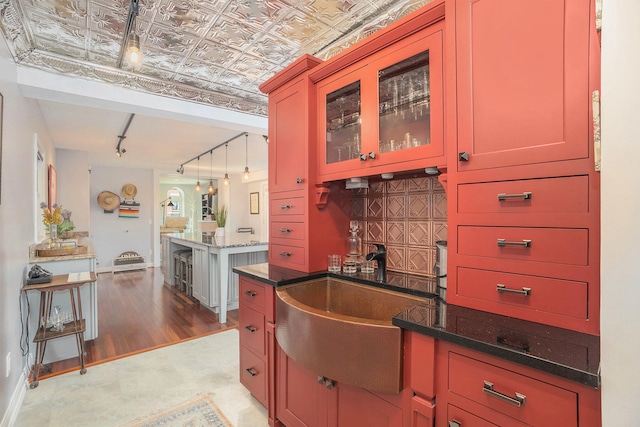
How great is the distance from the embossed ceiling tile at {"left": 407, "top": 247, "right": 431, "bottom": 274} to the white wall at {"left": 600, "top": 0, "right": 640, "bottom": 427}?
1.02m

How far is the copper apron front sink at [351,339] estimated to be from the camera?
1143 mm

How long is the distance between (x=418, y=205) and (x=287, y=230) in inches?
35.8

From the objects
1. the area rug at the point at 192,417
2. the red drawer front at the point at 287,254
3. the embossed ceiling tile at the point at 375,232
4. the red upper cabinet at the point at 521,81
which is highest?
the red upper cabinet at the point at 521,81

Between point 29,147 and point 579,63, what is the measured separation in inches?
154

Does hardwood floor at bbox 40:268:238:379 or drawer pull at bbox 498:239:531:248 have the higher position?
drawer pull at bbox 498:239:531:248

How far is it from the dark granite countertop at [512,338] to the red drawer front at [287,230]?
93 centimetres

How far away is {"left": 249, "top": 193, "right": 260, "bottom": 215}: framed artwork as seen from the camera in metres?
9.13

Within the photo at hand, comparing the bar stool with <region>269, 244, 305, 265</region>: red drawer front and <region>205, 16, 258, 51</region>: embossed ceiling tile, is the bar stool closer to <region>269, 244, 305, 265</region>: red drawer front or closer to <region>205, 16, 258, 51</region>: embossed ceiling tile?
<region>269, 244, 305, 265</region>: red drawer front

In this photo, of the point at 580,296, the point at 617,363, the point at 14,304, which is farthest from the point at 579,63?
the point at 14,304

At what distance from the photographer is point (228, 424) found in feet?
6.18

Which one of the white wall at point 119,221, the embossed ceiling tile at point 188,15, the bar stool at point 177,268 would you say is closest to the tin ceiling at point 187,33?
the embossed ceiling tile at point 188,15

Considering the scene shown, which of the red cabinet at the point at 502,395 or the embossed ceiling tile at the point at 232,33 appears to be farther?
the embossed ceiling tile at the point at 232,33

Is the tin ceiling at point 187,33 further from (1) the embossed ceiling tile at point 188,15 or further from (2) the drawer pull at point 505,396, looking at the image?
(2) the drawer pull at point 505,396

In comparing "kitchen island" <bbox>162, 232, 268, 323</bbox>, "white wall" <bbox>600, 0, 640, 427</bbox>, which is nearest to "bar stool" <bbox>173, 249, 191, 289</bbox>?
"kitchen island" <bbox>162, 232, 268, 323</bbox>
